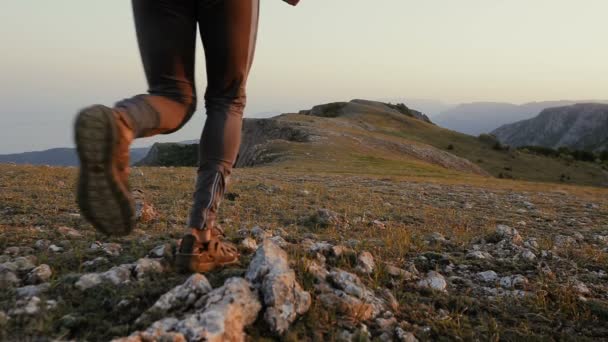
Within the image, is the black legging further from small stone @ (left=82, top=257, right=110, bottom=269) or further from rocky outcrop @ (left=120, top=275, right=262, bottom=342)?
small stone @ (left=82, top=257, right=110, bottom=269)

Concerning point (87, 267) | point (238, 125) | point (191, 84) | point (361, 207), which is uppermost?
point (191, 84)

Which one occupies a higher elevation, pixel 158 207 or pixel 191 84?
pixel 191 84

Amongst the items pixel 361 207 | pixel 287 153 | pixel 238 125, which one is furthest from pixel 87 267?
pixel 287 153

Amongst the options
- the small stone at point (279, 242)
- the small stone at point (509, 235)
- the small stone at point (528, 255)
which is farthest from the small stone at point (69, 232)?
the small stone at point (509, 235)

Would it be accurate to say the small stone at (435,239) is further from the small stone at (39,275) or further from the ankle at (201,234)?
the small stone at (39,275)

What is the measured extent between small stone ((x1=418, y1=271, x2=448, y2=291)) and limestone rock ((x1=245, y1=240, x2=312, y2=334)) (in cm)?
98

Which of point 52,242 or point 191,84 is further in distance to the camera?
point 52,242

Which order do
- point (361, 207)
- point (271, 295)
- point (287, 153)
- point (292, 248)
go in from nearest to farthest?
point (271, 295)
point (292, 248)
point (361, 207)
point (287, 153)

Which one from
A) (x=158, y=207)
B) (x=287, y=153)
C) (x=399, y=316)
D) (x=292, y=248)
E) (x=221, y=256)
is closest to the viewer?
(x=399, y=316)

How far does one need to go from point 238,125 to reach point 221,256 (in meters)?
0.83

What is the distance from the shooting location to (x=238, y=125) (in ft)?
9.60

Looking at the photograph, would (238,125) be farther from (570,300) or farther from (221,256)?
(570,300)

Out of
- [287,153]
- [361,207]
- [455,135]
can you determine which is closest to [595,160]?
[455,135]

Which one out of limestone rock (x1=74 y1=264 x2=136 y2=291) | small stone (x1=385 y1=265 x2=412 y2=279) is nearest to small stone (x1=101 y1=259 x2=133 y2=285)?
limestone rock (x1=74 y1=264 x2=136 y2=291)
